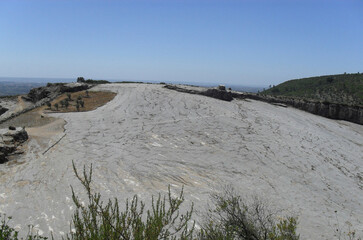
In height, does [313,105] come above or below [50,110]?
above

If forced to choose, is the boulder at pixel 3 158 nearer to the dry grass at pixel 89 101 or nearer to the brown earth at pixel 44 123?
the brown earth at pixel 44 123

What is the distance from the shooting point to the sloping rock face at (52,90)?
94.8ft

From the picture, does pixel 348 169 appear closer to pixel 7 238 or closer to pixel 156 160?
pixel 156 160

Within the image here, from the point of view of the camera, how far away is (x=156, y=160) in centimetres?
1172

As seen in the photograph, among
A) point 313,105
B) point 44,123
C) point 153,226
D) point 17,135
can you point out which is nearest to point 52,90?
point 44,123

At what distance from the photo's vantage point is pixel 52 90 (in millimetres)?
30359

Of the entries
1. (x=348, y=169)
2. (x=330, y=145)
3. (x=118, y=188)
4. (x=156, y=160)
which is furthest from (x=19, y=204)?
(x=330, y=145)

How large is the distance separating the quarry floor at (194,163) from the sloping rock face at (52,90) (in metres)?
10.8

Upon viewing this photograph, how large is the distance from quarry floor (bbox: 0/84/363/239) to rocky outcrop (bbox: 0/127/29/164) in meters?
0.52

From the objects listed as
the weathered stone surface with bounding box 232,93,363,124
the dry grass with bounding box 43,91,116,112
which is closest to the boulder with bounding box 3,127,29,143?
the dry grass with bounding box 43,91,116,112

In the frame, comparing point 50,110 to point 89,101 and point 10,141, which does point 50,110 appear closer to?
point 89,101

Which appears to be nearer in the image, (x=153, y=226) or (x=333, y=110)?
(x=153, y=226)

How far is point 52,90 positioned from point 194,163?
82.2 feet

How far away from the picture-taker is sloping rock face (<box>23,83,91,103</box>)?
2888 centimetres
